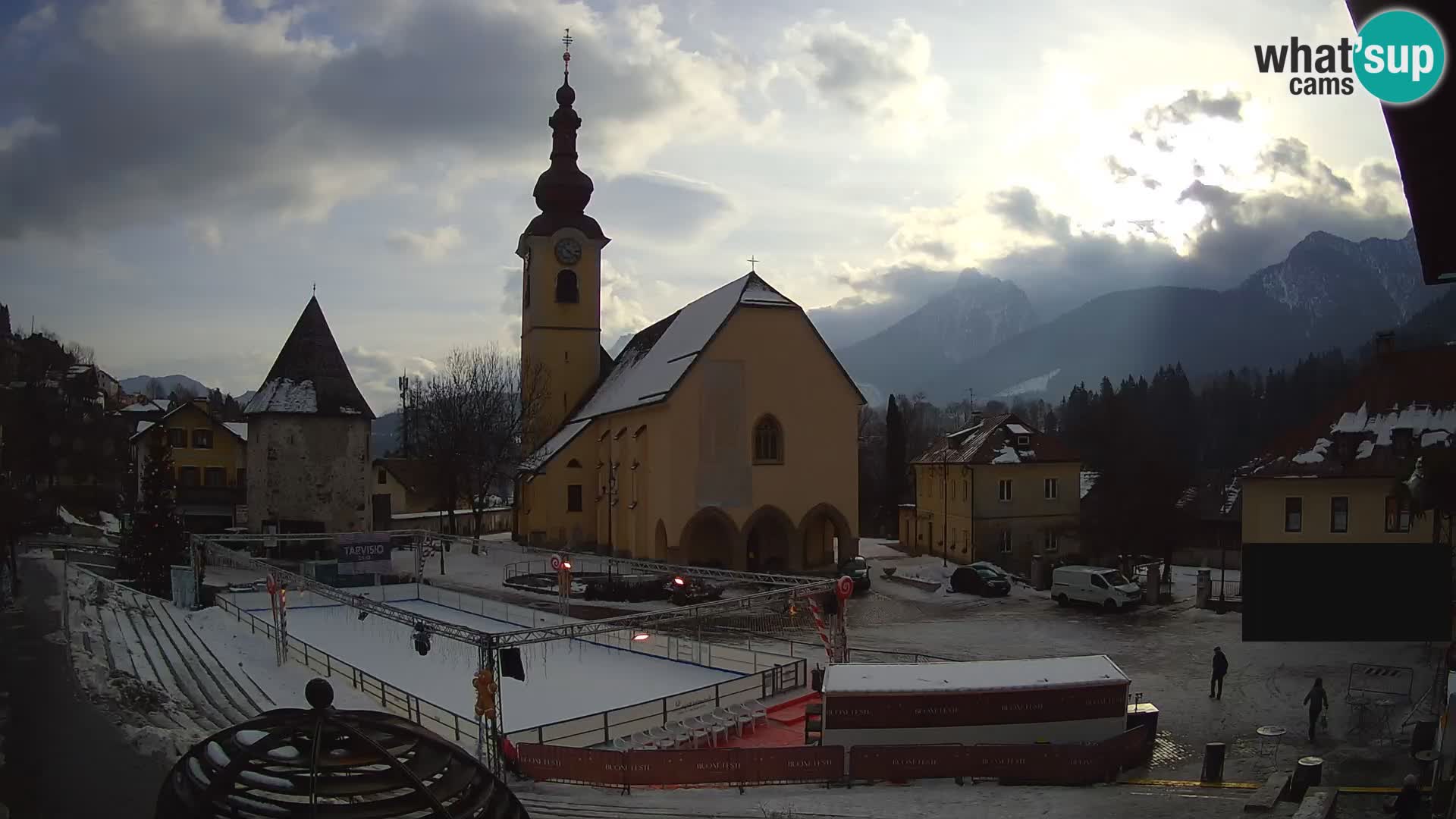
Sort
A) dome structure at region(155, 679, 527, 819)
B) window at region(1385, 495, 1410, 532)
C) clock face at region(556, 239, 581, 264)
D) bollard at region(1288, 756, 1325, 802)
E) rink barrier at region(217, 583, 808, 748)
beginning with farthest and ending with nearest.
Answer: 1. clock face at region(556, 239, 581, 264)
2. window at region(1385, 495, 1410, 532)
3. rink barrier at region(217, 583, 808, 748)
4. bollard at region(1288, 756, 1325, 802)
5. dome structure at region(155, 679, 527, 819)

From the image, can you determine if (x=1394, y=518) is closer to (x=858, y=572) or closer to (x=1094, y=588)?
(x=1094, y=588)

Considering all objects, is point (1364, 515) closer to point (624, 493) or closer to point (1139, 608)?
point (1139, 608)

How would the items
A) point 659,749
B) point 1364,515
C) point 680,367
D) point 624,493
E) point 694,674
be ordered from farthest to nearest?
point 624,493, point 680,367, point 1364,515, point 694,674, point 659,749

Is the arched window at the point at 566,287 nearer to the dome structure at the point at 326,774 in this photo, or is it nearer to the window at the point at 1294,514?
the window at the point at 1294,514

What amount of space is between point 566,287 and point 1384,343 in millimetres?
37249

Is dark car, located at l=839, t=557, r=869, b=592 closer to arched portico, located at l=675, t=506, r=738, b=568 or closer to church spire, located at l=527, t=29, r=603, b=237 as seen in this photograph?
arched portico, located at l=675, t=506, r=738, b=568

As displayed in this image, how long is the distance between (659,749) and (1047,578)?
23.6m

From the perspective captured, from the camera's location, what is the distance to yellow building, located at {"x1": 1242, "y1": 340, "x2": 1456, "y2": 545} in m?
26.8

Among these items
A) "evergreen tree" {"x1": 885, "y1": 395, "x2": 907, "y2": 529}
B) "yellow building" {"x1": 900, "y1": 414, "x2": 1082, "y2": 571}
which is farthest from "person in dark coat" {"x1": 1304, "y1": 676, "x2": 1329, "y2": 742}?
"evergreen tree" {"x1": 885, "y1": 395, "x2": 907, "y2": 529}

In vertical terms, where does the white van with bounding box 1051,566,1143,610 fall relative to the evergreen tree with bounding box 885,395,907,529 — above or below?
below

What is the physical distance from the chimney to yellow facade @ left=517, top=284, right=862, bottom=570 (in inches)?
689

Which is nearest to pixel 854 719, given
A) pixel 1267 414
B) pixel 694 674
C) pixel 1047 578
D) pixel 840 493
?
pixel 694 674

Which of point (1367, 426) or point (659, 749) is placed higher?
point (1367, 426)

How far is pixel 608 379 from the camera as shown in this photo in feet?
169
